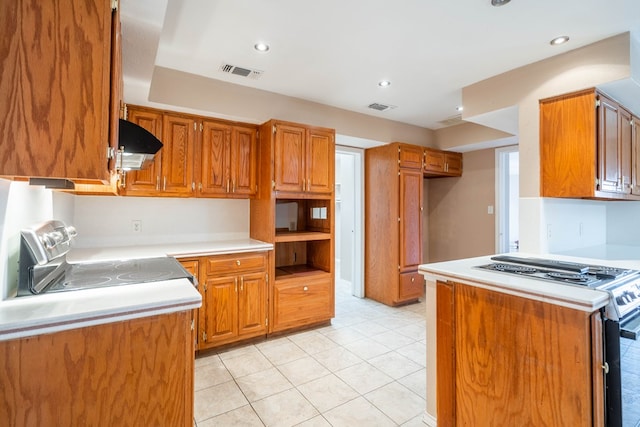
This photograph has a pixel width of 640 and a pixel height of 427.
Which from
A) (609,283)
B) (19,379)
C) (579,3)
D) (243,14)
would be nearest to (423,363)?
(609,283)

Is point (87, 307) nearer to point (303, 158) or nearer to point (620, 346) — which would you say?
point (620, 346)

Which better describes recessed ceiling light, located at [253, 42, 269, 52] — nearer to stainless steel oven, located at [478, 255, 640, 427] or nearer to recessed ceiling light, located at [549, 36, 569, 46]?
recessed ceiling light, located at [549, 36, 569, 46]

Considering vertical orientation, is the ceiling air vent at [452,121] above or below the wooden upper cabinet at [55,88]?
above

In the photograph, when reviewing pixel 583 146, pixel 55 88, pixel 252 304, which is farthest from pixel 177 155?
pixel 583 146

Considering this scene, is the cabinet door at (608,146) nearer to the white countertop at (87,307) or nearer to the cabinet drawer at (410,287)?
the cabinet drawer at (410,287)

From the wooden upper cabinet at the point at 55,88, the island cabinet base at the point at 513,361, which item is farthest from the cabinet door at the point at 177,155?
the island cabinet base at the point at 513,361

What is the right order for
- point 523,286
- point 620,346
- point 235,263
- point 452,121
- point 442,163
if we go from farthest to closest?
1. point 442,163
2. point 452,121
3. point 235,263
4. point 523,286
5. point 620,346

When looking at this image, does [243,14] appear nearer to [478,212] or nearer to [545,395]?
[545,395]

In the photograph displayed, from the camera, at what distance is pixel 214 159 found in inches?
117

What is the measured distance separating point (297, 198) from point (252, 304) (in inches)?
45.6

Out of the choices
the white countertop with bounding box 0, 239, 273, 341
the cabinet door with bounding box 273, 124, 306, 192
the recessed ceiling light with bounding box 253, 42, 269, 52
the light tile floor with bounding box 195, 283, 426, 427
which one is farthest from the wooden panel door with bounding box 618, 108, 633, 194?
the white countertop with bounding box 0, 239, 273, 341

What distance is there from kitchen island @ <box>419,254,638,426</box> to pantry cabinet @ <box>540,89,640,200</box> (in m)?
1.18

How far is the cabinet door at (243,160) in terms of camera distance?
121 inches

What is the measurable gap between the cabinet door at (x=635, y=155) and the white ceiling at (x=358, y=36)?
1.08 m
